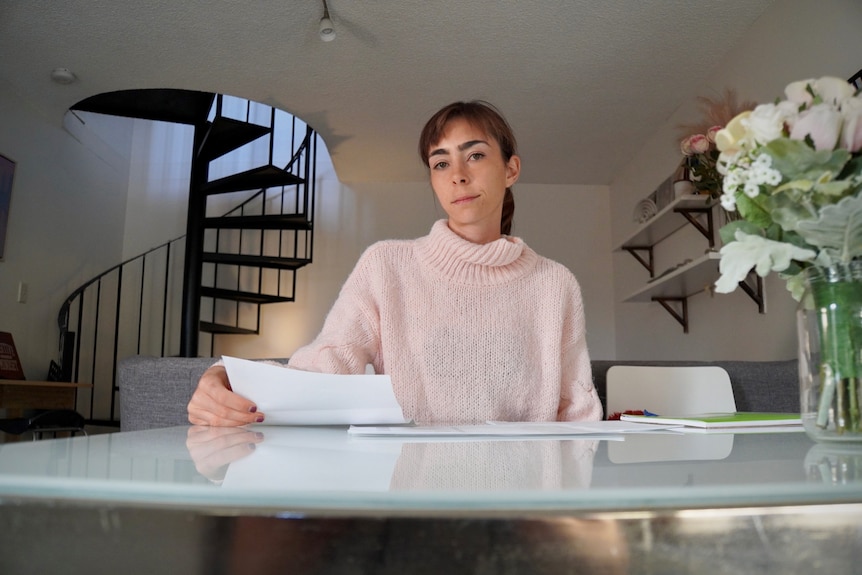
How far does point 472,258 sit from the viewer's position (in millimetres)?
1301

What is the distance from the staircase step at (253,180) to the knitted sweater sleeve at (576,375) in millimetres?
3528

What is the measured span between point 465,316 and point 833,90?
2.64 feet

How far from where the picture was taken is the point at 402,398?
1222 millimetres

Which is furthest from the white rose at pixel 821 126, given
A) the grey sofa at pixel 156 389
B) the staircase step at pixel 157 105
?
the staircase step at pixel 157 105

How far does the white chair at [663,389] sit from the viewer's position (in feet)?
4.98

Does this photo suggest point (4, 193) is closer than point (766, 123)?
No

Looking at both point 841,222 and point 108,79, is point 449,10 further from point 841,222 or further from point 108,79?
point 841,222

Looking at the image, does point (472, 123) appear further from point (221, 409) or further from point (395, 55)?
point (395, 55)

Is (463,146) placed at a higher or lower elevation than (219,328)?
higher

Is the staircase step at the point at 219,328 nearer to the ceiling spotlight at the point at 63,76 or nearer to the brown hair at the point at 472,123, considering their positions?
the ceiling spotlight at the point at 63,76

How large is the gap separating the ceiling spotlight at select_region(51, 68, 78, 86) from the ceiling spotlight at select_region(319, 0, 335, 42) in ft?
5.03

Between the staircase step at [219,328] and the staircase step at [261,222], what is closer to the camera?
the staircase step at [261,222]

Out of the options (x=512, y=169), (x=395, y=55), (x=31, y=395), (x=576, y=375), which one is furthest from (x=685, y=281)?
(x=31, y=395)

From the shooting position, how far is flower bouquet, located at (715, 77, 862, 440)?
48 centimetres
